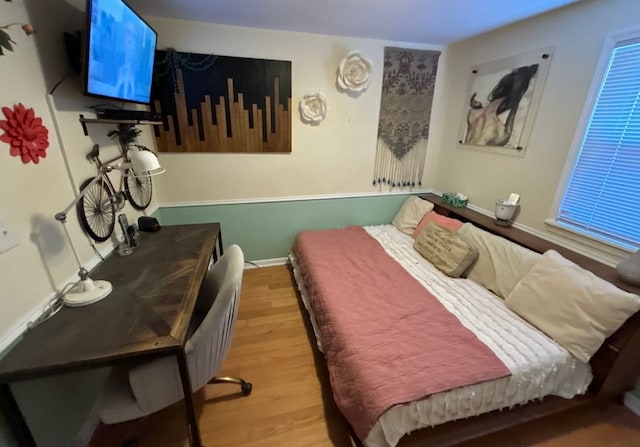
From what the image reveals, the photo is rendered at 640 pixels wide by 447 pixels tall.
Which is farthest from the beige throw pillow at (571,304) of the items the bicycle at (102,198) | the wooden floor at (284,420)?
the bicycle at (102,198)

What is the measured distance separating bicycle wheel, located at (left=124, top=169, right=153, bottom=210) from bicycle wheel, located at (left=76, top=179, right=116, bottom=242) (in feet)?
0.76

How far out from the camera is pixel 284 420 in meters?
1.46

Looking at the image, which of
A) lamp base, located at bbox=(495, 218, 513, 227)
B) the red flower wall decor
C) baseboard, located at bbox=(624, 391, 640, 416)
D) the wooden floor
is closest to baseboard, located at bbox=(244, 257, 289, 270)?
the wooden floor

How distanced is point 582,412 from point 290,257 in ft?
7.61

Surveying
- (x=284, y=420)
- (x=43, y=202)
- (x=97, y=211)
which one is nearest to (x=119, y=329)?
(x=43, y=202)

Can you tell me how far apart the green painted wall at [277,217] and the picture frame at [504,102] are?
1002 millimetres

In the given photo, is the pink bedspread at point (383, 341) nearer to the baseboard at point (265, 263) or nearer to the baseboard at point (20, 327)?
the baseboard at point (265, 263)

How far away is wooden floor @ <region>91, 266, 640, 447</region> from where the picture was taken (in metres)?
1.37

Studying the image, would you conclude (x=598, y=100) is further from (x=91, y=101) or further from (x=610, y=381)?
(x=91, y=101)

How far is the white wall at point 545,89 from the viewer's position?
5.34ft

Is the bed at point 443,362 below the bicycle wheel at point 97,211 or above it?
below

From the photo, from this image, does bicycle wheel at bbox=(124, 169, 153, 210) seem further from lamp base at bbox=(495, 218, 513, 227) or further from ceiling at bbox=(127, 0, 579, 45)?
lamp base at bbox=(495, 218, 513, 227)

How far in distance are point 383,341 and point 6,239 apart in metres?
1.61

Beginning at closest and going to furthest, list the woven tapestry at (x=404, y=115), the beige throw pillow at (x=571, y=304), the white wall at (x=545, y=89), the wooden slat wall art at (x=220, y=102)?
the beige throw pillow at (x=571, y=304), the white wall at (x=545, y=89), the wooden slat wall art at (x=220, y=102), the woven tapestry at (x=404, y=115)
